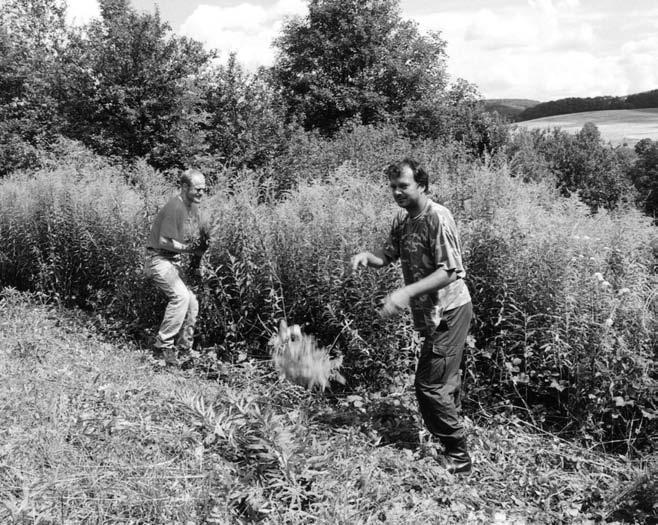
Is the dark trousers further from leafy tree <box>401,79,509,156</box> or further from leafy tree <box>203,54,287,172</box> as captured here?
leafy tree <box>401,79,509,156</box>

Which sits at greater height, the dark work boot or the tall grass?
the tall grass

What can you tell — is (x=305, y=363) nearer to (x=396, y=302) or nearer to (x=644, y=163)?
(x=396, y=302)

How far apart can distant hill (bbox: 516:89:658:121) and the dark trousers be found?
281 ft

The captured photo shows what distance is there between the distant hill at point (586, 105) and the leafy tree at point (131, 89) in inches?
2992

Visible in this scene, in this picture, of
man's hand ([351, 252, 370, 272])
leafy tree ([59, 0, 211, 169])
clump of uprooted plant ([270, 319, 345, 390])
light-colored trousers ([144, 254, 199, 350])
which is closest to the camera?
man's hand ([351, 252, 370, 272])

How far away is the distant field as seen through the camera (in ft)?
202

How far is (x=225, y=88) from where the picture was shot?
1738cm

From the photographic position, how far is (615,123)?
238ft

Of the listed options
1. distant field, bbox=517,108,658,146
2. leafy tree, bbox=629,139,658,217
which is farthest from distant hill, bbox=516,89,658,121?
leafy tree, bbox=629,139,658,217

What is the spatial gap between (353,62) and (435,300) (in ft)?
114

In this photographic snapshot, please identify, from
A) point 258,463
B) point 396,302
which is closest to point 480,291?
point 396,302

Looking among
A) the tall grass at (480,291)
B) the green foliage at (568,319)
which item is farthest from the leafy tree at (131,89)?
the green foliage at (568,319)

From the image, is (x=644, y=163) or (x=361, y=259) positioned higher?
(x=361, y=259)

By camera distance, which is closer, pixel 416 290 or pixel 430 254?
pixel 416 290
